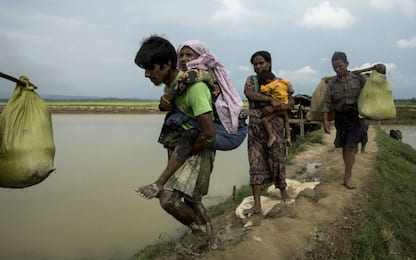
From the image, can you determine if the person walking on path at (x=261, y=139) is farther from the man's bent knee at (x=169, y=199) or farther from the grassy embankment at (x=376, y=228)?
the man's bent knee at (x=169, y=199)

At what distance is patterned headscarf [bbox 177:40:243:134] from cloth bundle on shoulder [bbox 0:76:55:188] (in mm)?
927

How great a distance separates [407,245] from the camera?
391 cm

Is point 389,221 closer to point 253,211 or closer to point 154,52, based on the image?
point 253,211

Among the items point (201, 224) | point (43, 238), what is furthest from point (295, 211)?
point (43, 238)

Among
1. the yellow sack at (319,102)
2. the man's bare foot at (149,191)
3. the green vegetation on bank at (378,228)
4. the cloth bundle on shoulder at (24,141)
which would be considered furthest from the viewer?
the yellow sack at (319,102)

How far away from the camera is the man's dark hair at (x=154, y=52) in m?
2.14

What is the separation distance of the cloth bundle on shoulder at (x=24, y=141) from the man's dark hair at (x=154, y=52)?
64cm

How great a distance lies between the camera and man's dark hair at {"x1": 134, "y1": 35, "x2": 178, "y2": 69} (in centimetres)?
214

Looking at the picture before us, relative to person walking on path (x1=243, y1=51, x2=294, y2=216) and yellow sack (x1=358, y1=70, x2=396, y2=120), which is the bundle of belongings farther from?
person walking on path (x1=243, y1=51, x2=294, y2=216)

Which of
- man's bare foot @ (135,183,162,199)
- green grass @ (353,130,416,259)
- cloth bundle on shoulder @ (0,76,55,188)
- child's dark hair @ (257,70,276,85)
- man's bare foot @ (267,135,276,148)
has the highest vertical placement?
child's dark hair @ (257,70,276,85)

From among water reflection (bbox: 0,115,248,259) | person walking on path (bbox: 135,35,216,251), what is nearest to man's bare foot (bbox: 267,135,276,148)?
person walking on path (bbox: 135,35,216,251)

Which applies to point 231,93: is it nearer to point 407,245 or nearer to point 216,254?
point 216,254

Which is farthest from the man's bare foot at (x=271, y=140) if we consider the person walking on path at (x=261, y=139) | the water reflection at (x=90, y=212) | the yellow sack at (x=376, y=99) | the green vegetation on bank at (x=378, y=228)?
the water reflection at (x=90, y=212)

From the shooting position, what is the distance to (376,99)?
13.1 ft
